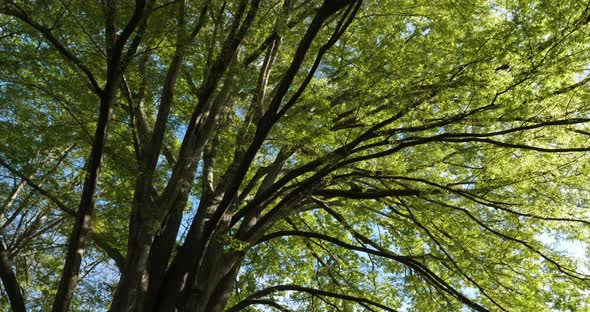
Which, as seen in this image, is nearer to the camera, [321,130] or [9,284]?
[9,284]

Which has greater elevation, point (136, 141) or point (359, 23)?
point (359, 23)

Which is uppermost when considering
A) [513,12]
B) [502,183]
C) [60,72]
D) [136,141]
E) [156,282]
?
[60,72]

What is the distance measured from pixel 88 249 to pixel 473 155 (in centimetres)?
757

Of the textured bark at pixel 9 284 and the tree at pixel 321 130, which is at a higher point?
the tree at pixel 321 130

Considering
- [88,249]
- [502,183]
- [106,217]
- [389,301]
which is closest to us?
[502,183]

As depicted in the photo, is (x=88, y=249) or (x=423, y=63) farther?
(x=88, y=249)

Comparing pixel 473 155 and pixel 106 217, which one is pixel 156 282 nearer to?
pixel 106 217

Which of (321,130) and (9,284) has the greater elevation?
(321,130)

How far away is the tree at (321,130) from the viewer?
172 inches

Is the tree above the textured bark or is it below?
above

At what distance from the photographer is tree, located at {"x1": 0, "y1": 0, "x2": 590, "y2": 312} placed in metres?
4.38

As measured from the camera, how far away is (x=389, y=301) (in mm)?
7996

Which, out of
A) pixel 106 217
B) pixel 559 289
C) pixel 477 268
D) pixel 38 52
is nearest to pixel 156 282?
pixel 106 217

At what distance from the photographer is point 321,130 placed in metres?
5.07
